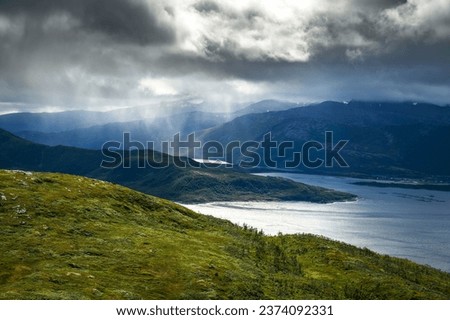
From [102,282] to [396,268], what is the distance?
4934 centimetres

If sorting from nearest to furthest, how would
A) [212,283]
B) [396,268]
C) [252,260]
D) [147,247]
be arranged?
[212,283] → [147,247] → [252,260] → [396,268]

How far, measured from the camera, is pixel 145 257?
149 feet

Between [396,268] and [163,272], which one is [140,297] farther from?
[396,268]

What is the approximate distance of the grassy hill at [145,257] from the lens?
38125mm

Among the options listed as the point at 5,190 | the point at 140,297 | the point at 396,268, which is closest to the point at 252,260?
the point at 140,297

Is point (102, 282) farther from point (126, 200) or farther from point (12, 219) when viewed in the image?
point (126, 200)

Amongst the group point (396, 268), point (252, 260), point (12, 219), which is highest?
point (12, 219)

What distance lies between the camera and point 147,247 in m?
48.9

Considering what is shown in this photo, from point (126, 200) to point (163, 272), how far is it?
28.5 meters

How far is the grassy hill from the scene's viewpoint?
38125 millimetres
